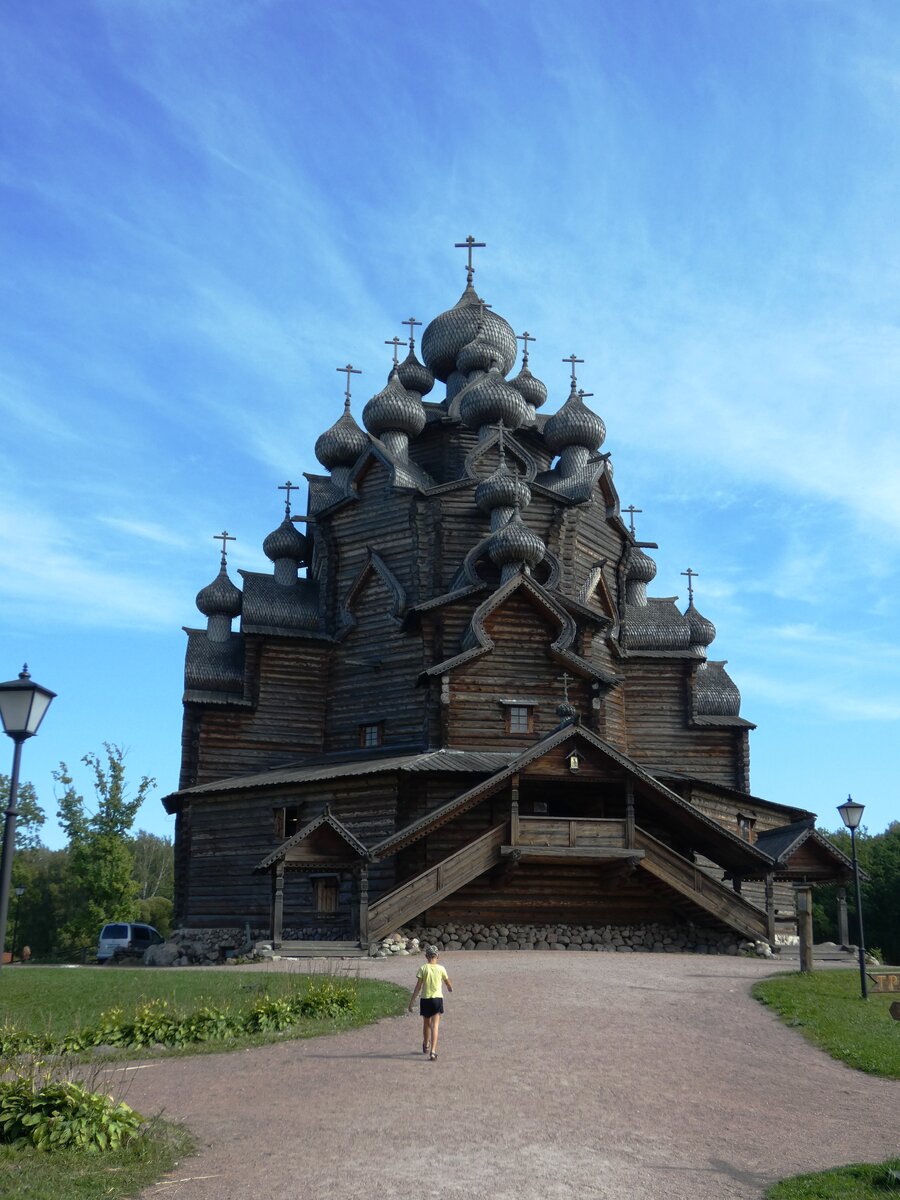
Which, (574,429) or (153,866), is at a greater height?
(574,429)

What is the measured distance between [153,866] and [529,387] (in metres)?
45.7

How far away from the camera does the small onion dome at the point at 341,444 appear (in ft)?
108

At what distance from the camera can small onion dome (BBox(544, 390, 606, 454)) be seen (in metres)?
32.0

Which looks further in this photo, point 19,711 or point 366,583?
point 366,583

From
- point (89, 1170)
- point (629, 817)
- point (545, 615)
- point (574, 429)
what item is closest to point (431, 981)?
point (89, 1170)

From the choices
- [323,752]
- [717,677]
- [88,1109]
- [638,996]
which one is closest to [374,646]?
[323,752]

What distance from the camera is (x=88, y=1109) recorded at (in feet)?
25.5

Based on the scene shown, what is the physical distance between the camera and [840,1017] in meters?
13.1

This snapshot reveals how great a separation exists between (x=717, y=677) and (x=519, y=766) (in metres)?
12.5

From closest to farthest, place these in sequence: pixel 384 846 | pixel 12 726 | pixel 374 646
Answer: pixel 12 726 → pixel 384 846 → pixel 374 646

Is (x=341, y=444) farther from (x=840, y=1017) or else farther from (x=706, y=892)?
(x=840, y=1017)

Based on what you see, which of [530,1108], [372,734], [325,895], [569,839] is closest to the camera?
[530,1108]

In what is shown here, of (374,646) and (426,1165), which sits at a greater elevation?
(374,646)

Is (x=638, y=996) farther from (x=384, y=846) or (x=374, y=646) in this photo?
(x=374, y=646)
